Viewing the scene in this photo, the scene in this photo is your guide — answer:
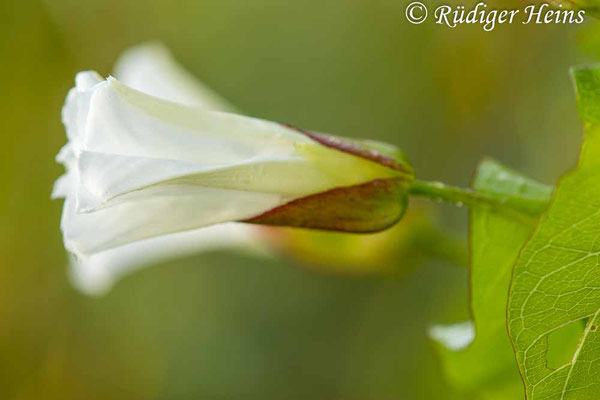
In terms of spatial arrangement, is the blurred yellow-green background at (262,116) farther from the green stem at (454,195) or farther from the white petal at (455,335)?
the green stem at (454,195)

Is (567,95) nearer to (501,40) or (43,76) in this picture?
(501,40)

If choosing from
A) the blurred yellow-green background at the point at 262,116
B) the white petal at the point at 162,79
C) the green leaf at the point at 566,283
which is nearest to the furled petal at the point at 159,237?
the white petal at the point at 162,79

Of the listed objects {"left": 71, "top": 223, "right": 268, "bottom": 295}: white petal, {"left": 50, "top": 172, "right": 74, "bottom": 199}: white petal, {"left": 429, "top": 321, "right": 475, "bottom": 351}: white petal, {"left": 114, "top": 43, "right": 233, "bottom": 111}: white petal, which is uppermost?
{"left": 114, "top": 43, "right": 233, "bottom": 111}: white petal

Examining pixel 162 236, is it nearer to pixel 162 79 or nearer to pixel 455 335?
pixel 162 79

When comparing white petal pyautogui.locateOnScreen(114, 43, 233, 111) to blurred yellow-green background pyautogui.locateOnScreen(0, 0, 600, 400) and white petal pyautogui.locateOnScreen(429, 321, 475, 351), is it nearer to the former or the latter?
white petal pyautogui.locateOnScreen(429, 321, 475, 351)

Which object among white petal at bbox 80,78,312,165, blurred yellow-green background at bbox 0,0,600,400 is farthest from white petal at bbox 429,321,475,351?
blurred yellow-green background at bbox 0,0,600,400
